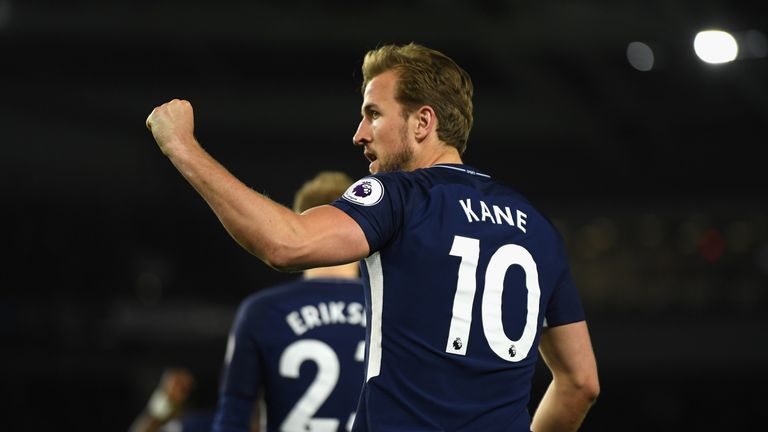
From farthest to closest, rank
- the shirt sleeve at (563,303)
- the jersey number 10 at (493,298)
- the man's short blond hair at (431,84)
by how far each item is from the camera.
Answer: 1. the shirt sleeve at (563,303)
2. the man's short blond hair at (431,84)
3. the jersey number 10 at (493,298)

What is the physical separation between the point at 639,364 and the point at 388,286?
1710 centimetres

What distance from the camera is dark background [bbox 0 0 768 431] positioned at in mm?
16062

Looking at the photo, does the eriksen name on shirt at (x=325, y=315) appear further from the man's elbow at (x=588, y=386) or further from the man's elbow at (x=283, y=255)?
the man's elbow at (x=283, y=255)

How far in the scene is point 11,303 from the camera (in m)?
18.9

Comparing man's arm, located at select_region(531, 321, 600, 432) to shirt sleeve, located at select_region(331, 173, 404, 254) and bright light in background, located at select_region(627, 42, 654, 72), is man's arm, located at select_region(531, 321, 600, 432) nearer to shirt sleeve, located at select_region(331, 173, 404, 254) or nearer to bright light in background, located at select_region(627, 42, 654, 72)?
shirt sleeve, located at select_region(331, 173, 404, 254)

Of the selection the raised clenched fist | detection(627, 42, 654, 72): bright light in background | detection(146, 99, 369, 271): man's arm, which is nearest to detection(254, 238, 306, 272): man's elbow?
detection(146, 99, 369, 271): man's arm

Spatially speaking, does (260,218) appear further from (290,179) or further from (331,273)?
(290,179)

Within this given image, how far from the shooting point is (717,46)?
11.2 metres

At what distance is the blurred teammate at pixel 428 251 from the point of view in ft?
7.80

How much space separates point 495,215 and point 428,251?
24cm

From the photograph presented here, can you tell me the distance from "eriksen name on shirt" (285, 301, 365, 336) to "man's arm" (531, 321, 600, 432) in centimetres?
97

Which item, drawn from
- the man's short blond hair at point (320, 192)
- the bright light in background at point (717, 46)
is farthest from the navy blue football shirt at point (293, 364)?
the bright light in background at point (717, 46)

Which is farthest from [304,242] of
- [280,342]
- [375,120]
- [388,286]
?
[280,342]

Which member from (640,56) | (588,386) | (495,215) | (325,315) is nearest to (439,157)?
(495,215)
